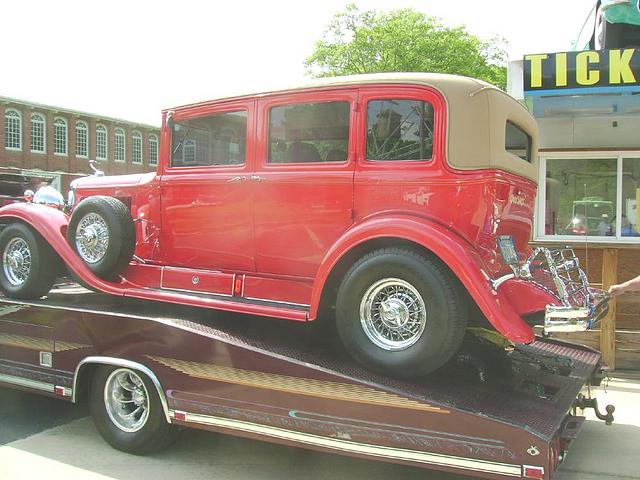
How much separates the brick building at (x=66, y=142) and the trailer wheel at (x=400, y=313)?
1209 inches

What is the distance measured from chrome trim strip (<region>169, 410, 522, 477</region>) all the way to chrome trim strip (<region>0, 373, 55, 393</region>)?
1.36m

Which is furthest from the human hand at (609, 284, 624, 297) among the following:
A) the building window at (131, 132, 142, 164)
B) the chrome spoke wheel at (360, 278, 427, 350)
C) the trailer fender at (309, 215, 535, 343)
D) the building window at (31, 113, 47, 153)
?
the building window at (131, 132, 142, 164)

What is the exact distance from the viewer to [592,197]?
9008 millimetres

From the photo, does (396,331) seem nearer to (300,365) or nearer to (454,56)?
(300,365)

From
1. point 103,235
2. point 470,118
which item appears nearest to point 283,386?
point 470,118

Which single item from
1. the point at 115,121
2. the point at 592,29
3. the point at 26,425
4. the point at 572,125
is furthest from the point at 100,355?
the point at 115,121

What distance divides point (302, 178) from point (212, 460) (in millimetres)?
2090

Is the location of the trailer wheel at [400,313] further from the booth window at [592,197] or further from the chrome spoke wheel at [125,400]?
the booth window at [592,197]

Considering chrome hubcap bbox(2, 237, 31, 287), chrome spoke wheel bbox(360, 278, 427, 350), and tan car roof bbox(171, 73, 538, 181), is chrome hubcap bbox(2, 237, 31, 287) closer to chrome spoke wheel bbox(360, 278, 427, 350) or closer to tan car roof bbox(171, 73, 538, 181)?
chrome spoke wheel bbox(360, 278, 427, 350)

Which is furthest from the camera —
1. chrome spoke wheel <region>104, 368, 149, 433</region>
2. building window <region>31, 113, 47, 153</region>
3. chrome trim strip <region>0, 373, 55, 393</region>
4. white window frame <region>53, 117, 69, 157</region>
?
white window frame <region>53, 117, 69, 157</region>

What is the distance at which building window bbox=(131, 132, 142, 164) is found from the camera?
4306 centimetres

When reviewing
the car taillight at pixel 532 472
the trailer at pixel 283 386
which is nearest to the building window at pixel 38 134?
→ the trailer at pixel 283 386

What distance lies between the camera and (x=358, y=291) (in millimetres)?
3688

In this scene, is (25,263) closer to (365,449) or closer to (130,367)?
(130,367)
